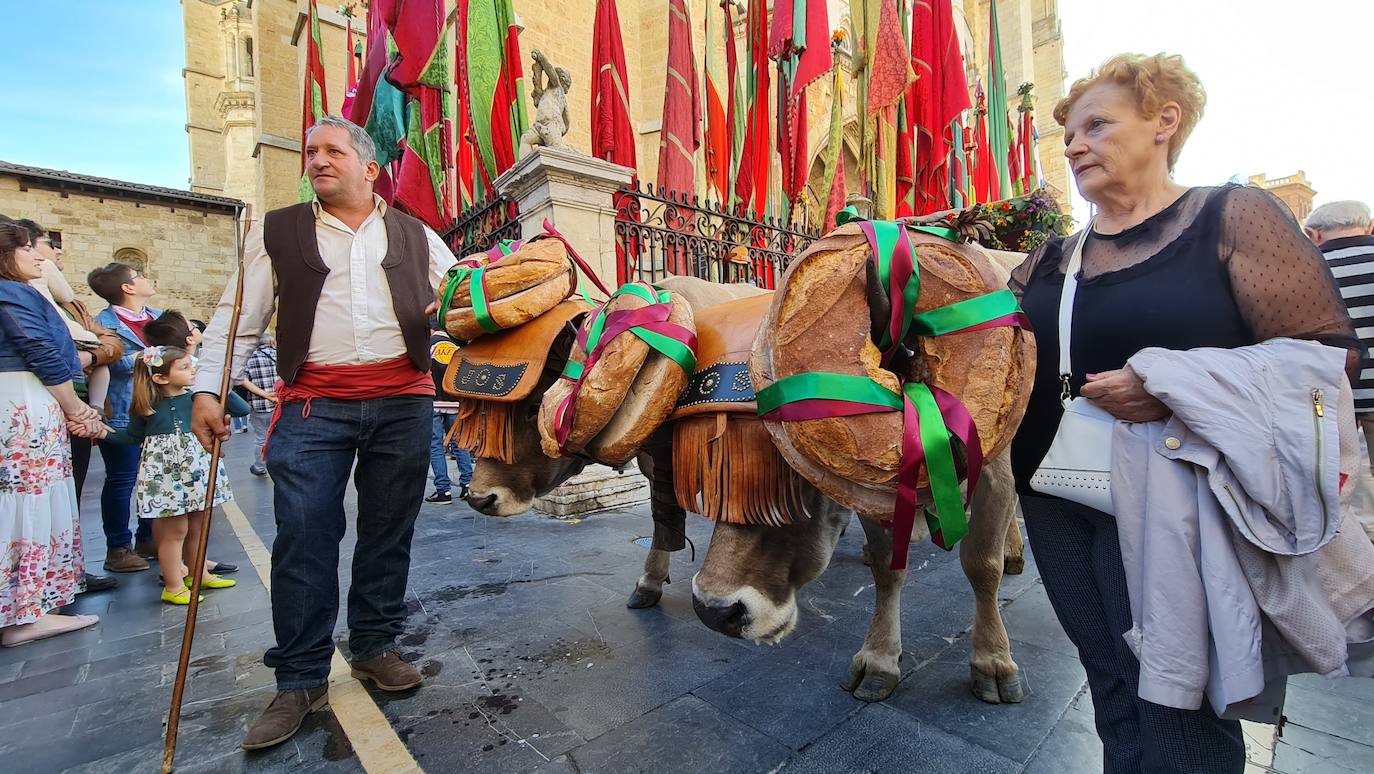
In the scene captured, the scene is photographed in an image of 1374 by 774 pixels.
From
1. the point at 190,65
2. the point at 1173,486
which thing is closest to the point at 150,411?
the point at 1173,486

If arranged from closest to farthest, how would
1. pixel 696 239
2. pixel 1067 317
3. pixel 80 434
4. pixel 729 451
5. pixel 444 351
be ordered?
1. pixel 1067 317
2. pixel 729 451
3. pixel 444 351
4. pixel 80 434
5. pixel 696 239

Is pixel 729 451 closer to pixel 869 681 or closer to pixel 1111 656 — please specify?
pixel 1111 656

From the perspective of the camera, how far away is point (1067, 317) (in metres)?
1.58

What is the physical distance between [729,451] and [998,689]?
1819 mm

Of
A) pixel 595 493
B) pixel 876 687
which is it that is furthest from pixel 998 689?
pixel 595 493

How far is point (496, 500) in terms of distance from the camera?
2.40 m

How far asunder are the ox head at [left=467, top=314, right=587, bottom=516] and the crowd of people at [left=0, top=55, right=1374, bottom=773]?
0.59 m

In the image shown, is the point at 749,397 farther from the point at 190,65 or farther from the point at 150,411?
the point at 190,65

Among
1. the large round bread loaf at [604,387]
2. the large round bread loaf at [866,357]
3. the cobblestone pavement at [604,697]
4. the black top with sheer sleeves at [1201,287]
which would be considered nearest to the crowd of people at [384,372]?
the black top with sheer sleeves at [1201,287]

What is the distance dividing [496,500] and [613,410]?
86 cm

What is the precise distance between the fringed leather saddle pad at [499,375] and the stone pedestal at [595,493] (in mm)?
3462

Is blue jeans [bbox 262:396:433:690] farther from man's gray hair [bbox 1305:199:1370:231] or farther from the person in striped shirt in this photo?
man's gray hair [bbox 1305:199:1370:231]

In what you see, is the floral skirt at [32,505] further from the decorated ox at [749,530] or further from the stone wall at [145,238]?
the stone wall at [145,238]

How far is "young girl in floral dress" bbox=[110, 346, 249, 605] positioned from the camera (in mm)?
4043
